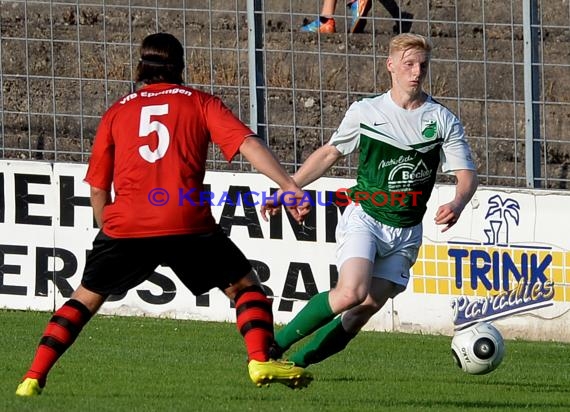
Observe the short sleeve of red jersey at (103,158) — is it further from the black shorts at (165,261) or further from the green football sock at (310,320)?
the green football sock at (310,320)

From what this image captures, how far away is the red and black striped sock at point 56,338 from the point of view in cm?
742

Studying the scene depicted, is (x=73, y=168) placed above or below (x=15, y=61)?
below

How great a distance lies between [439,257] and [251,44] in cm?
273

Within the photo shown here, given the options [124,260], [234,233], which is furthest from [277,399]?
[234,233]

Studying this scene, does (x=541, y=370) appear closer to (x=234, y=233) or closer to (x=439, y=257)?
(x=439, y=257)

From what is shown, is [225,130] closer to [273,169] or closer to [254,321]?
[273,169]

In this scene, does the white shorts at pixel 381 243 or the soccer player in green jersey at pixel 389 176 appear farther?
the soccer player in green jersey at pixel 389 176

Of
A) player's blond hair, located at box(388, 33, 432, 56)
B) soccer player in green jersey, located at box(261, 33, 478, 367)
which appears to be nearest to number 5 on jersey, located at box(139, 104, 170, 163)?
soccer player in green jersey, located at box(261, 33, 478, 367)

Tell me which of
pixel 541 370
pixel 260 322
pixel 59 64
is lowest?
pixel 541 370

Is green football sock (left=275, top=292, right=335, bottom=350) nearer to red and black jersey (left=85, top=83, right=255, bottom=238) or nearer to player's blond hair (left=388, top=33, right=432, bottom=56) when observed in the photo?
red and black jersey (left=85, top=83, right=255, bottom=238)

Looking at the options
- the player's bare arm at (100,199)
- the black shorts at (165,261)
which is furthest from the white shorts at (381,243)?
the player's bare arm at (100,199)

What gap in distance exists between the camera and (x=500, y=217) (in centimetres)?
1312

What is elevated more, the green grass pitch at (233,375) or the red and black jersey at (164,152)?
the red and black jersey at (164,152)

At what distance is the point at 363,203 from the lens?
337 inches
